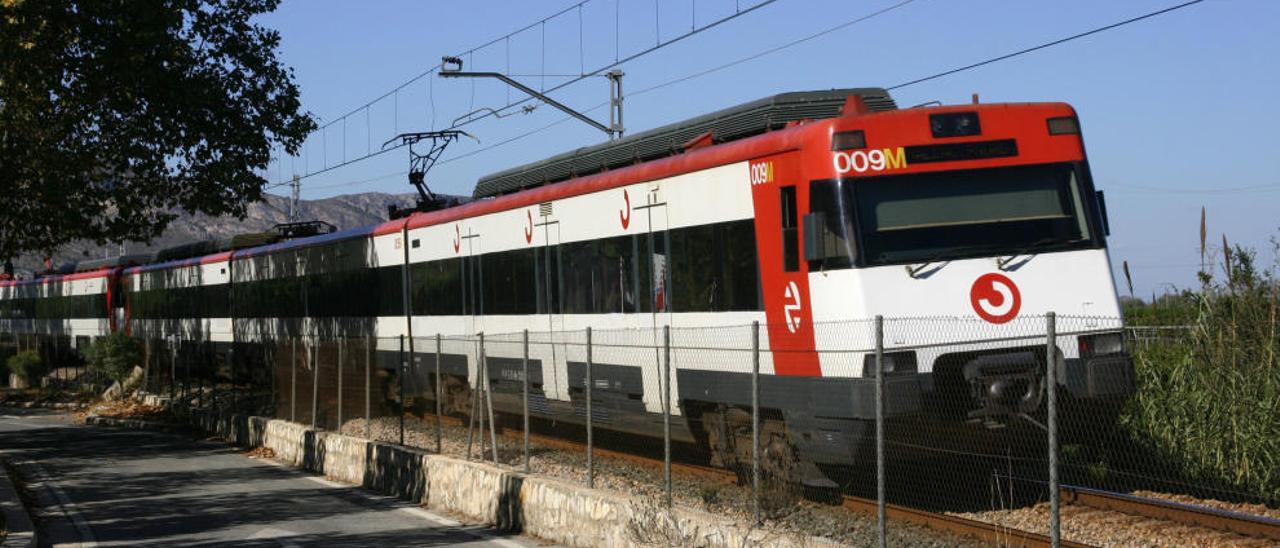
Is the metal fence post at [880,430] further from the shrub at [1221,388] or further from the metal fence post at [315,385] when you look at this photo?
the metal fence post at [315,385]

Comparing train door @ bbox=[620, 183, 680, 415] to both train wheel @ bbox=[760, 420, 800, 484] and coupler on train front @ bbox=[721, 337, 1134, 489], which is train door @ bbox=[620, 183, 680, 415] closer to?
train wheel @ bbox=[760, 420, 800, 484]

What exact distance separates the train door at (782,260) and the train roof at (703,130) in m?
1.18

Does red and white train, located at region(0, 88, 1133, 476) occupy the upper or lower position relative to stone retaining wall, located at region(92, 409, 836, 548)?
upper

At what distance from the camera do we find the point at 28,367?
49125mm

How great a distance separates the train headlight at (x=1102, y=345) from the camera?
11.9 m

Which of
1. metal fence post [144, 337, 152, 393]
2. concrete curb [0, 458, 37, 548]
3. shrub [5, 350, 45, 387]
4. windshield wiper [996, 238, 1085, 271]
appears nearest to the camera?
windshield wiper [996, 238, 1085, 271]

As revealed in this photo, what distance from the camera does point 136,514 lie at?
16594 millimetres

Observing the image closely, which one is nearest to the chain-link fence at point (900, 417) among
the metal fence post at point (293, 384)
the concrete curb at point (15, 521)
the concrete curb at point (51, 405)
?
the concrete curb at point (15, 521)

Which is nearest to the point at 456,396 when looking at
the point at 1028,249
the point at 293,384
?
the point at 293,384

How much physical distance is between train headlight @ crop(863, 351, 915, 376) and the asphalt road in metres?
3.76

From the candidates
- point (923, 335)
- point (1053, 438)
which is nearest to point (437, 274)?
point (923, 335)

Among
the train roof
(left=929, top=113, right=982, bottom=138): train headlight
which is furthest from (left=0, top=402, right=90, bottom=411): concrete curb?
(left=929, top=113, right=982, bottom=138): train headlight

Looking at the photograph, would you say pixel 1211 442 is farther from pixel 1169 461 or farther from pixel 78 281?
pixel 78 281

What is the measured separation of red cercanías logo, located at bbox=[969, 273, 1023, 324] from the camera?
480 inches
